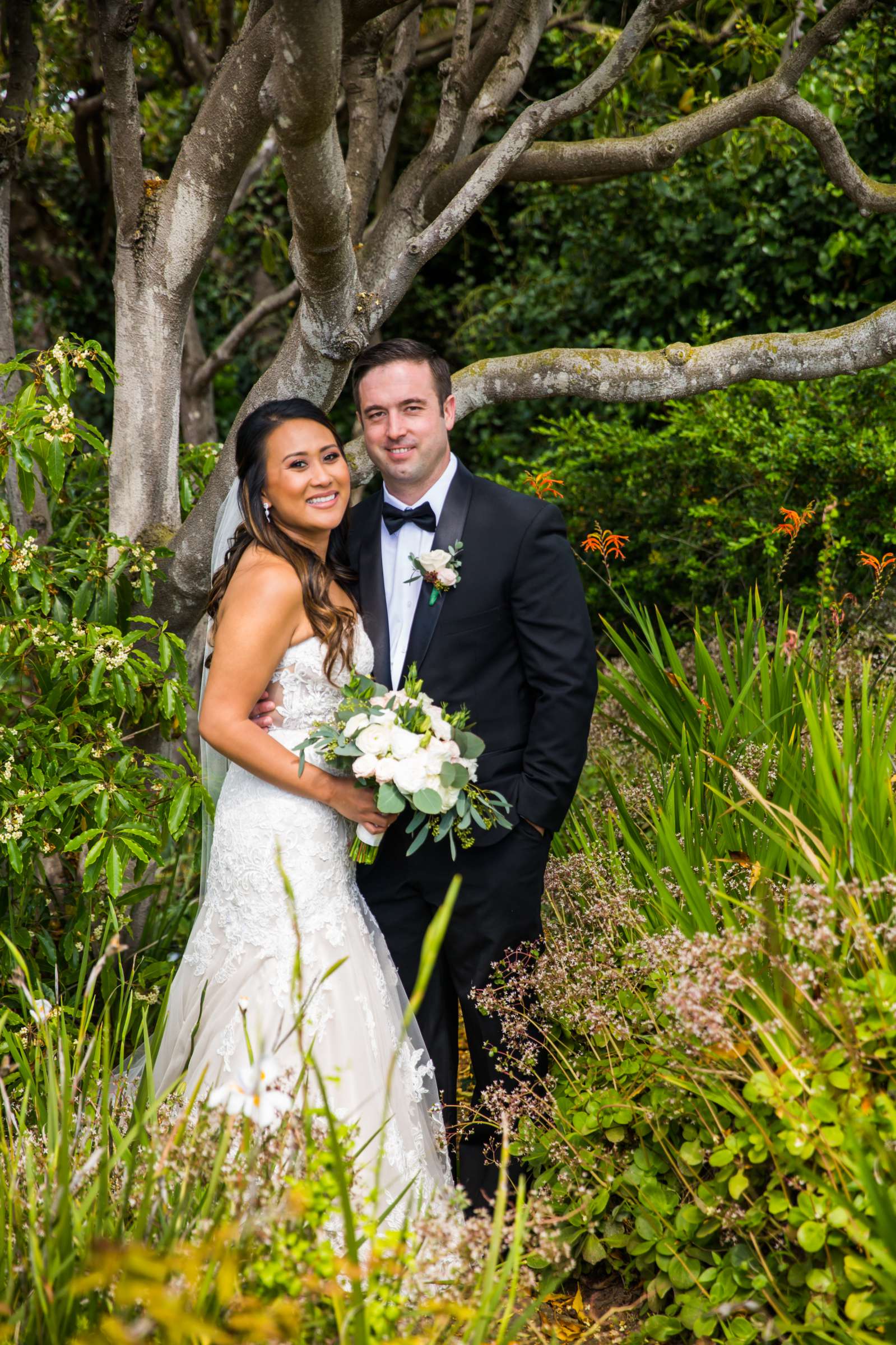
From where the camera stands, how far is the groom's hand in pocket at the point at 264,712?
2980 mm

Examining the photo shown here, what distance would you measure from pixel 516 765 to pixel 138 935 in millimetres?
1779

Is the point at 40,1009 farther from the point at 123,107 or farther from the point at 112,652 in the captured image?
the point at 123,107

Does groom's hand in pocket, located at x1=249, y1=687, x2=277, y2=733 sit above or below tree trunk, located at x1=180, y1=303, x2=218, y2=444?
below

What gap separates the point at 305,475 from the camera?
299 cm

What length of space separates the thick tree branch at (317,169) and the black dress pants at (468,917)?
1600 millimetres

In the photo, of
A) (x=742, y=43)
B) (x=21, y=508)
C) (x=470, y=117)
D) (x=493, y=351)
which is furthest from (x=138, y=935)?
(x=493, y=351)

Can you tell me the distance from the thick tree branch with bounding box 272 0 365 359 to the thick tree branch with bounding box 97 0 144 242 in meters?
0.74

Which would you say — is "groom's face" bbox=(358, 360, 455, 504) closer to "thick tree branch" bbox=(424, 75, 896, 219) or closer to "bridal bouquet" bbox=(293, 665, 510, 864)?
"bridal bouquet" bbox=(293, 665, 510, 864)

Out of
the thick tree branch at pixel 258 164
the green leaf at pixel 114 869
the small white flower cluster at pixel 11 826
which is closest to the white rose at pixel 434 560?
the green leaf at pixel 114 869

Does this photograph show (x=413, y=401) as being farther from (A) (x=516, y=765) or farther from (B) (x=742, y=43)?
(B) (x=742, y=43)

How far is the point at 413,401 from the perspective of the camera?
10.1 ft

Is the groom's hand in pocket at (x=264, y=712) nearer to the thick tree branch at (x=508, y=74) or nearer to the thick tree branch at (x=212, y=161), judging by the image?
the thick tree branch at (x=212, y=161)

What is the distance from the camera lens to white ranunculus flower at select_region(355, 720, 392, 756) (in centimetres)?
269

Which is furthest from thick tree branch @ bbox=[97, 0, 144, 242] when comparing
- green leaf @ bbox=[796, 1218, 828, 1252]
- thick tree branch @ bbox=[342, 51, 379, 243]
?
green leaf @ bbox=[796, 1218, 828, 1252]
